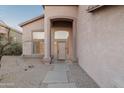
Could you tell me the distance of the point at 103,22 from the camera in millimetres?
6355

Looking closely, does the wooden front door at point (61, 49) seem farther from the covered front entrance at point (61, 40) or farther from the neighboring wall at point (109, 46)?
the neighboring wall at point (109, 46)

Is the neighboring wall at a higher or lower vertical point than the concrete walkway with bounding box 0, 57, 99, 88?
higher

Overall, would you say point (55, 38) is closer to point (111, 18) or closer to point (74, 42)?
point (74, 42)

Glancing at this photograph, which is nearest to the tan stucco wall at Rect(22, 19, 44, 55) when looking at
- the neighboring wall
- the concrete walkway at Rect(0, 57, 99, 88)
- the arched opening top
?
the arched opening top

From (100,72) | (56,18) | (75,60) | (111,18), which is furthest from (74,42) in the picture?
(111,18)

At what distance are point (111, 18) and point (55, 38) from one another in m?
12.0

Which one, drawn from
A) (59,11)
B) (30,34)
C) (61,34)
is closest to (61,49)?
(61,34)

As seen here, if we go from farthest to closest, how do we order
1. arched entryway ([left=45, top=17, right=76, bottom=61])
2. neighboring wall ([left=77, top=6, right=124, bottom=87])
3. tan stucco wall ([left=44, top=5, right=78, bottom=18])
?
→ 1. arched entryway ([left=45, top=17, right=76, bottom=61])
2. tan stucco wall ([left=44, top=5, right=78, bottom=18])
3. neighboring wall ([left=77, top=6, right=124, bottom=87])

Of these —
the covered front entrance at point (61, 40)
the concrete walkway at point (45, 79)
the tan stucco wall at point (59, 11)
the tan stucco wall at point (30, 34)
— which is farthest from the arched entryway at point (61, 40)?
the concrete walkway at point (45, 79)

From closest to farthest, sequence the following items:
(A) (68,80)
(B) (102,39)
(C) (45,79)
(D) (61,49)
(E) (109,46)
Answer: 1. (E) (109,46)
2. (B) (102,39)
3. (A) (68,80)
4. (C) (45,79)
5. (D) (61,49)

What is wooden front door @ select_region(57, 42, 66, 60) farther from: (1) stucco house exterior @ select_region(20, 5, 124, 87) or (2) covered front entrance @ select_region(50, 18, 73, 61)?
(1) stucco house exterior @ select_region(20, 5, 124, 87)

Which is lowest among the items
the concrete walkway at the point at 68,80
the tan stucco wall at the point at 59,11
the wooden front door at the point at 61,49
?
the concrete walkway at the point at 68,80

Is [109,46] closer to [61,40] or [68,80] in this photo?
[68,80]

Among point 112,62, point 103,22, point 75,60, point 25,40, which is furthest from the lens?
point 25,40
